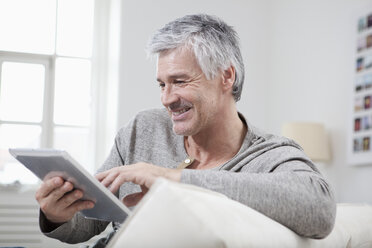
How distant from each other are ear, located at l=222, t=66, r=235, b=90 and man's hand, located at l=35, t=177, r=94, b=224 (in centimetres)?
64

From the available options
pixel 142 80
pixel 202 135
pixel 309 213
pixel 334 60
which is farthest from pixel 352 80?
pixel 309 213

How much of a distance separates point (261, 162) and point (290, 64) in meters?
3.43

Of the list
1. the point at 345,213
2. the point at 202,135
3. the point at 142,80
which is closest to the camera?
the point at 345,213

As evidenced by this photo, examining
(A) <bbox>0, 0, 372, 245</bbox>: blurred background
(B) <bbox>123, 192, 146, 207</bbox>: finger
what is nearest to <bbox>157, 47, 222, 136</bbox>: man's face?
(B) <bbox>123, 192, 146, 207</bbox>: finger

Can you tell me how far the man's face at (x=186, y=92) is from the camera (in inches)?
66.8

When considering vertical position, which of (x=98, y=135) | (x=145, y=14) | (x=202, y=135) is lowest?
(x=98, y=135)

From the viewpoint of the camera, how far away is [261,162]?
153cm

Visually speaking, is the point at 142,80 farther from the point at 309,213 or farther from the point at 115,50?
the point at 309,213

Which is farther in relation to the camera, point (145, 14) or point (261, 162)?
point (145, 14)

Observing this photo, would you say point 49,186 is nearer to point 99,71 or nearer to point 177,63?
point 177,63

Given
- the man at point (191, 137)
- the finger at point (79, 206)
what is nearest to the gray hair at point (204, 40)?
the man at point (191, 137)

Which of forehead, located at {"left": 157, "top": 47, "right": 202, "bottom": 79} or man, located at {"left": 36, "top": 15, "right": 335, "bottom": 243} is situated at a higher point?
forehead, located at {"left": 157, "top": 47, "right": 202, "bottom": 79}

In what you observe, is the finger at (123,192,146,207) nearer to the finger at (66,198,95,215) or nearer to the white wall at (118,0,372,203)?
the finger at (66,198,95,215)

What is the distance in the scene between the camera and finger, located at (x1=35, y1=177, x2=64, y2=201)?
1309mm
